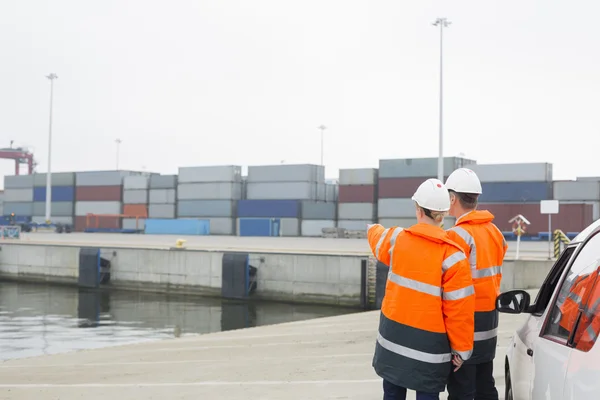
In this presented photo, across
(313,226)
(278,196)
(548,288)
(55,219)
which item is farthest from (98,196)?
(548,288)

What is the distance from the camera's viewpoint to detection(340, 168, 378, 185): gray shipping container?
5788 centimetres

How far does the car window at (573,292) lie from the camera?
2936mm

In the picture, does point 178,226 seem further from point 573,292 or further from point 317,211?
point 573,292

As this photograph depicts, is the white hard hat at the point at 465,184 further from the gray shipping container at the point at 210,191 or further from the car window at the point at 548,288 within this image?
the gray shipping container at the point at 210,191

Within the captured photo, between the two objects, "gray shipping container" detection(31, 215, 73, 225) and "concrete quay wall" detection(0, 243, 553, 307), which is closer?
"concrete quay wall" detection(0, 243, 553, 307)

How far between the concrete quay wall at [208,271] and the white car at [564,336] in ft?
59.5

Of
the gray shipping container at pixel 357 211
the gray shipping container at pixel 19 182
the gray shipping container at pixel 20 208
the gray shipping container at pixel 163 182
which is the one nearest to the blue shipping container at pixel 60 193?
the gray shipping container at pixel 20 208

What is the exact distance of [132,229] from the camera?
2574 inches

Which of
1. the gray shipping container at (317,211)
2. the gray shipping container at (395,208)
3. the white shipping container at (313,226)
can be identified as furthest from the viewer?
the gray shipping container at (317,211)

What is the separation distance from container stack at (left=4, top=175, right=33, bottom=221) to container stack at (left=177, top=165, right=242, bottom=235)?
21587 millimetres

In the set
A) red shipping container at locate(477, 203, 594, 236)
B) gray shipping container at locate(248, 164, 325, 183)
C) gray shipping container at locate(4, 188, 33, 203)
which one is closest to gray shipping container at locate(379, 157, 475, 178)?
red shipping container at locate(477, 203, 594, 236)

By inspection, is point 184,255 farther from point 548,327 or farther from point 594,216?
point 594,216

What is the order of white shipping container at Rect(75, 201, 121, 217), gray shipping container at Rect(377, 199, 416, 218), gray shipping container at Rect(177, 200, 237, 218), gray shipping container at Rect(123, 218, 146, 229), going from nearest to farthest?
gray shipping container at Rect(377, 199, 416, 218) → gray shipping container at Rect(177, 200, 237, 218) → gray shipping container at Rect(123, 218, 146, 229) → white shipping container at Rect(75, 201, 121, 217)

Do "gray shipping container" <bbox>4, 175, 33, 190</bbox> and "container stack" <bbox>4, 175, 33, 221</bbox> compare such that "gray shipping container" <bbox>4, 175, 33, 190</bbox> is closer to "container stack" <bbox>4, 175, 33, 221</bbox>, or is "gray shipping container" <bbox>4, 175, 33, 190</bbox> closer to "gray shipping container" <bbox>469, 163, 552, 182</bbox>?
"container stack" <bbox>4, 175, 33, 221</bbox>
